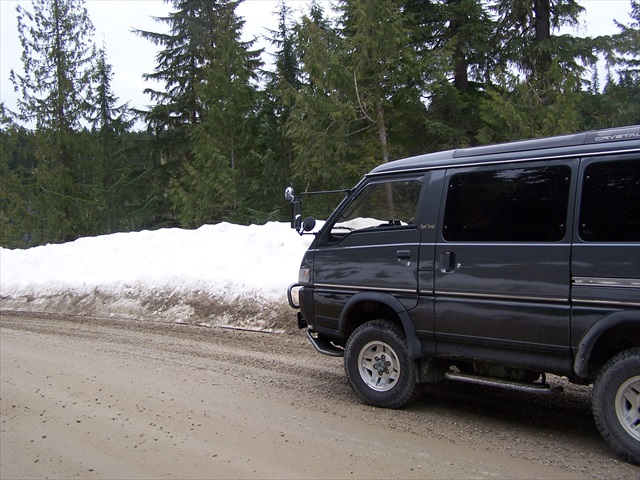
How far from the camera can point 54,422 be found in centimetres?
594

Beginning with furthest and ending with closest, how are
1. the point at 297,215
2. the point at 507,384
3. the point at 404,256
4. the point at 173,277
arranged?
the point at 173,277 < the point at 297,215 < the point at 404,256 < the point at 507,384

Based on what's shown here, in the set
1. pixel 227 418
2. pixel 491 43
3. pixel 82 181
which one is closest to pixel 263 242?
pixel 227 418

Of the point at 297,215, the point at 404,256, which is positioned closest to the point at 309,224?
the point at 297,215

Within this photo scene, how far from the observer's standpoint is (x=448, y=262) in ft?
18.4

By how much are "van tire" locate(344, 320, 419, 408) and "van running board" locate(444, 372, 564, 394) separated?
1.42 feet

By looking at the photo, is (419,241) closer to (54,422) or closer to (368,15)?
(54,422)

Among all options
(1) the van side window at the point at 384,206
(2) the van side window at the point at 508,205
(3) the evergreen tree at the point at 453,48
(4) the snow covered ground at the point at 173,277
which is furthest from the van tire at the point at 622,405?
(3) the evergreen tree at the point at 453,48

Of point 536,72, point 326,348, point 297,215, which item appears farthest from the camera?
point 536,72

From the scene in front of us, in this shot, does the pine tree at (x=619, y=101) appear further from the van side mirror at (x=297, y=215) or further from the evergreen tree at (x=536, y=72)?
the van side mirror at (x=297, y=215)

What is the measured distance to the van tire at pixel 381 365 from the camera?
19.6 ft

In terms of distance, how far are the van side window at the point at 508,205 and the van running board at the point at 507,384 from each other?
1299 millimetres

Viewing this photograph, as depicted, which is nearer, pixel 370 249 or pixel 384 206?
pixel 370 249

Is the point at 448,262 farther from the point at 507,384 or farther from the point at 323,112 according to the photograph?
the point at 323,112

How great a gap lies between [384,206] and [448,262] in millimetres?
1169
